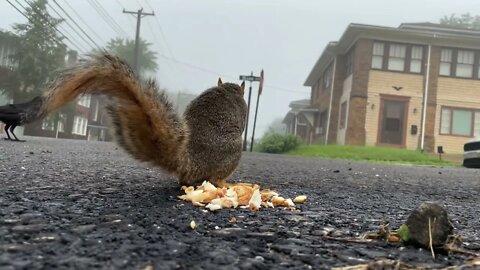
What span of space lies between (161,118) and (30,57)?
2854 cm

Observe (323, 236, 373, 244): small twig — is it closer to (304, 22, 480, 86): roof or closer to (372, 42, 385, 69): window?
(304, 22, 480, 86): roof

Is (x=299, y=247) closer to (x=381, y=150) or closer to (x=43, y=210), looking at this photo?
(x=43, y=210)

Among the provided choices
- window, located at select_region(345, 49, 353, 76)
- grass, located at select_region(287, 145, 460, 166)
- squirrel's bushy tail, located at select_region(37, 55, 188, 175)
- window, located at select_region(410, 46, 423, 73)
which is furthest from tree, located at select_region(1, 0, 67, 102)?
squirrel's bushy tail, located at select_region(37, 55, 188, 175)

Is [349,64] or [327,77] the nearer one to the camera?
[349,64]

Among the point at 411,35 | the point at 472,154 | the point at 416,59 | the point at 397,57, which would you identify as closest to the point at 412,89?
the point at 416,59

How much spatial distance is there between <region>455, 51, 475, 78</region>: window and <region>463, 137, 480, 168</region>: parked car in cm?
1343

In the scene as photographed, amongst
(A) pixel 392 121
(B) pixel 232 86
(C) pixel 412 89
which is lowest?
(B) pixel 232 86

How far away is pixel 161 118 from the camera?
2062 millimetres

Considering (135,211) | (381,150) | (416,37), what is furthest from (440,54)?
(135,211)

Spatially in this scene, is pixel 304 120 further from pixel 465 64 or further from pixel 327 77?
pixel 465 64

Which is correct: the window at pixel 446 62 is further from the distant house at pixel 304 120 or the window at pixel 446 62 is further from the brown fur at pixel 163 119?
the brown fur at pixel 163 119

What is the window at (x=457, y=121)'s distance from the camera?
77.6 feet

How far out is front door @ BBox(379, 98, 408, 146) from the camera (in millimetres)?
23750

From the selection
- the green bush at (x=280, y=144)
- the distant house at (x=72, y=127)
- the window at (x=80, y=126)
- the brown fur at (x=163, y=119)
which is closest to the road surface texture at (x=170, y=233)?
the brown fur at (x=163, y=119)
